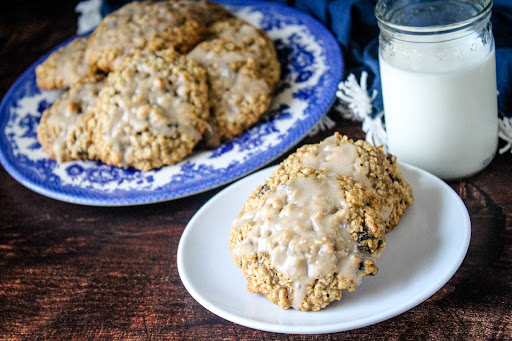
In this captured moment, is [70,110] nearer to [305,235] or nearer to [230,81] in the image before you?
[230,81]

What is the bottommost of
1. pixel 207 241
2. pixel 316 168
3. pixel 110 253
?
pixel 110 253

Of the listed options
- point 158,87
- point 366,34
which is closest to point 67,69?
point 158,87

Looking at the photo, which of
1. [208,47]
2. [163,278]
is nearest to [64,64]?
[208,47]

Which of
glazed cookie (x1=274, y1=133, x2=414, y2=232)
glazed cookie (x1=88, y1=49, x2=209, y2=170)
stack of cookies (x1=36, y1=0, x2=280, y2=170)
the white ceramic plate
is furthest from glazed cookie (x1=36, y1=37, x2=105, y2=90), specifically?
glazed cookie (x1=274, y1=133, x2=414, y2=232)

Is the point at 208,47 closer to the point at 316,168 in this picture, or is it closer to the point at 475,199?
the point at 316,168

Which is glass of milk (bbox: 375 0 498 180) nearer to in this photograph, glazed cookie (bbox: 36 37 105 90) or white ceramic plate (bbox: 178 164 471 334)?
white ceramic plate (bbox: 178 164 471 334)
